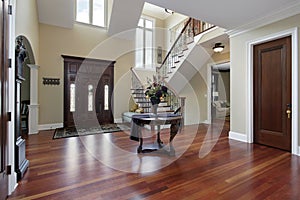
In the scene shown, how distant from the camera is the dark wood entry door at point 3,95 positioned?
6.14ft

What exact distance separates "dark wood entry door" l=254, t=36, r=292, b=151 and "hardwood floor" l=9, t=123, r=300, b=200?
0.30 meters

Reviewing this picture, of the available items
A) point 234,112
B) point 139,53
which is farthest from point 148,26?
point 234,112

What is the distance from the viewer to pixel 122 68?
760 centimetres

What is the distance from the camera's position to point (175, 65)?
22.1ft

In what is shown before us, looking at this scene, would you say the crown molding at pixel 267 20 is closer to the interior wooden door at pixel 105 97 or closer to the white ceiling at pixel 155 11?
the interior wooden door at pixel 105 97

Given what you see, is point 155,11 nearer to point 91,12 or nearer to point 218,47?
point 91,12

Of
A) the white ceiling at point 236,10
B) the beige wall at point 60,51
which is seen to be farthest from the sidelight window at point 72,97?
the white ceiling at point 236,10

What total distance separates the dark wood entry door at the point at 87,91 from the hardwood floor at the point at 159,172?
2.75 metres

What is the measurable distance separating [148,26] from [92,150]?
739 centimetres

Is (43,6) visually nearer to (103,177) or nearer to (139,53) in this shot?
(139,53)

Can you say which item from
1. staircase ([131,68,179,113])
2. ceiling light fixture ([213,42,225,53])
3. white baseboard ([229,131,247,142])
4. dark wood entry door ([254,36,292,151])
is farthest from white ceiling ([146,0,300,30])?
staircase ([131,68,179,113])

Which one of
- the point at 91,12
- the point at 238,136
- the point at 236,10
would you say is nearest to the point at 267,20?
the point at 236,10

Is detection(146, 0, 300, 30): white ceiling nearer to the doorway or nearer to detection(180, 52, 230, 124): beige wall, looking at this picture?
detection(180, 52, 230, 124): beige wall

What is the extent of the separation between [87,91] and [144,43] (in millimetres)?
3730
